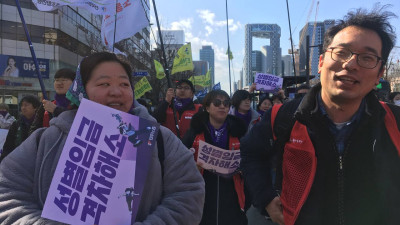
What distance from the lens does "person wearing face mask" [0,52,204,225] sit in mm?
1358

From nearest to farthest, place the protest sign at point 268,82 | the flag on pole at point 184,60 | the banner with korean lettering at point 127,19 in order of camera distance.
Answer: the banner with korean lettering at point 127,19
the protest sign at point 268,82
the flag on pole at point 184,60

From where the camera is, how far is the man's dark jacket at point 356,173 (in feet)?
4.87

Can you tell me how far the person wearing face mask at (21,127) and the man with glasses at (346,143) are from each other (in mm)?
3426

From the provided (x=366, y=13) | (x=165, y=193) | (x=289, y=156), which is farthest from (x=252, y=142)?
(x=366, y=13)

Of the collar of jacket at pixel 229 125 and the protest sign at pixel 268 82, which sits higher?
the protest sign at pixel 268 82

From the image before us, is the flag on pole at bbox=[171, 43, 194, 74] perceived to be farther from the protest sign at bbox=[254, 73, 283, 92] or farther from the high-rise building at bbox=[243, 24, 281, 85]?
the high-rise building at bbox=[243, 24, 281, 85]

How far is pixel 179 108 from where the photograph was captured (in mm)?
5504

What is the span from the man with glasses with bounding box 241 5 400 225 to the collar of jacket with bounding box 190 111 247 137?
1.70m

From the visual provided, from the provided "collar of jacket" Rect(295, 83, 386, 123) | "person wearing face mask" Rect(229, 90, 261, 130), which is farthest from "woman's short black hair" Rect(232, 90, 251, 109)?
"collar of jacket" Rect(295, 83, 386, 123)

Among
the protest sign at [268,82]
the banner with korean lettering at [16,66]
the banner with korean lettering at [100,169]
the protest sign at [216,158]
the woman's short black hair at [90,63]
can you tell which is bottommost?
the protest sign at [216,158]

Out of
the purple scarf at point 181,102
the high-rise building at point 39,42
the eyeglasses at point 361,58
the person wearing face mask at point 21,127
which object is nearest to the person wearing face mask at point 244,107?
the purple scarf at point 181,102

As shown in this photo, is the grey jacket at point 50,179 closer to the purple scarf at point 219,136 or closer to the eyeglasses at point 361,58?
the eyeglasses at point 361,58

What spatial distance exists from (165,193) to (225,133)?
6.67 feet

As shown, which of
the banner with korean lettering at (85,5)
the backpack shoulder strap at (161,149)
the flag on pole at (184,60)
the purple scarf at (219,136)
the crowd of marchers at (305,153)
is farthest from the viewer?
the flag on pole at (184,60)
